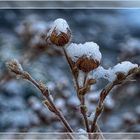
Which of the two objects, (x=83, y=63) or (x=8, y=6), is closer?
(x=83, y=63)

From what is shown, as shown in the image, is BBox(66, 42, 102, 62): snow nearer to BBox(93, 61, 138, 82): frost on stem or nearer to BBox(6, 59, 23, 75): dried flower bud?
BBox(93, 61, 138, 82): frost on stem

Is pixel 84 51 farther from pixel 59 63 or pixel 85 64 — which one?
pixel 59 63

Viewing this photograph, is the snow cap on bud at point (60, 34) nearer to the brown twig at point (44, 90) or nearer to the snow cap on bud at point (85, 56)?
the snow cap on bud at point (85, 56)

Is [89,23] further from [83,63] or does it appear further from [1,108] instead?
[1,108]

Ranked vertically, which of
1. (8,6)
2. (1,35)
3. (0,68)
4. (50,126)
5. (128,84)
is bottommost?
(50,126)

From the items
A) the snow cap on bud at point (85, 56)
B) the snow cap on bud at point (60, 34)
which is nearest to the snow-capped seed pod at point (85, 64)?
the snow cap on bud at point (85, 56)

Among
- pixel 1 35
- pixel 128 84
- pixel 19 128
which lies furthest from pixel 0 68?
pixel 128 84
